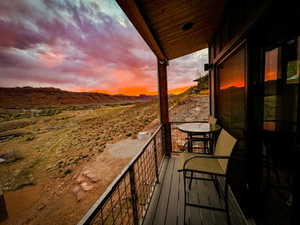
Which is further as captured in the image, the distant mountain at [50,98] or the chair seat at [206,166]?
the distant mountain at [50,98]

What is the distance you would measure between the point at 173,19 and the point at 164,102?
5.12 feet

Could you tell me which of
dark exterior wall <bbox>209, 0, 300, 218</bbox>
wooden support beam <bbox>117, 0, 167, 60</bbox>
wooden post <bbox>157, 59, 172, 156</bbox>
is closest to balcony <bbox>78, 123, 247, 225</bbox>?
dark exterior wall <bbox>209, 0, 300, 218</bbox>

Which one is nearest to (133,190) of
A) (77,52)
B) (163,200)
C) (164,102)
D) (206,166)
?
(163,200)

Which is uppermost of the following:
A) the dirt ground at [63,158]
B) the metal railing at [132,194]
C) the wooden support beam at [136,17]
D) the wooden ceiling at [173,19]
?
the wooden ceiling at [173,19]

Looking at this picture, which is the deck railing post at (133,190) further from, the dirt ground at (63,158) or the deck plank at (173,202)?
the dirt ground at (63,158)

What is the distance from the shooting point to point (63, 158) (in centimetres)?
983

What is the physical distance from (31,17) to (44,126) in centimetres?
602

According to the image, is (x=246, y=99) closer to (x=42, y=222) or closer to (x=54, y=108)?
(x=42, y=222)

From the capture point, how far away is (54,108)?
7.19 meters

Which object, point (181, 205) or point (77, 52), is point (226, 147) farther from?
point (77, 52)

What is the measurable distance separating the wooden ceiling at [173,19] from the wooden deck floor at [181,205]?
2.25 metres

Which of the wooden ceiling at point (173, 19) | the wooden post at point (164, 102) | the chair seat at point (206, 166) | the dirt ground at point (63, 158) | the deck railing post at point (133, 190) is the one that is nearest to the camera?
the deck railing post at point (133, 190)

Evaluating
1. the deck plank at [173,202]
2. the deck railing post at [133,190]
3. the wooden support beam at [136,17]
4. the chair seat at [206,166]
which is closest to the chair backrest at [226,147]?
the chair seat at [206,166]

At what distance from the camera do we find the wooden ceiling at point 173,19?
4.38 feet
